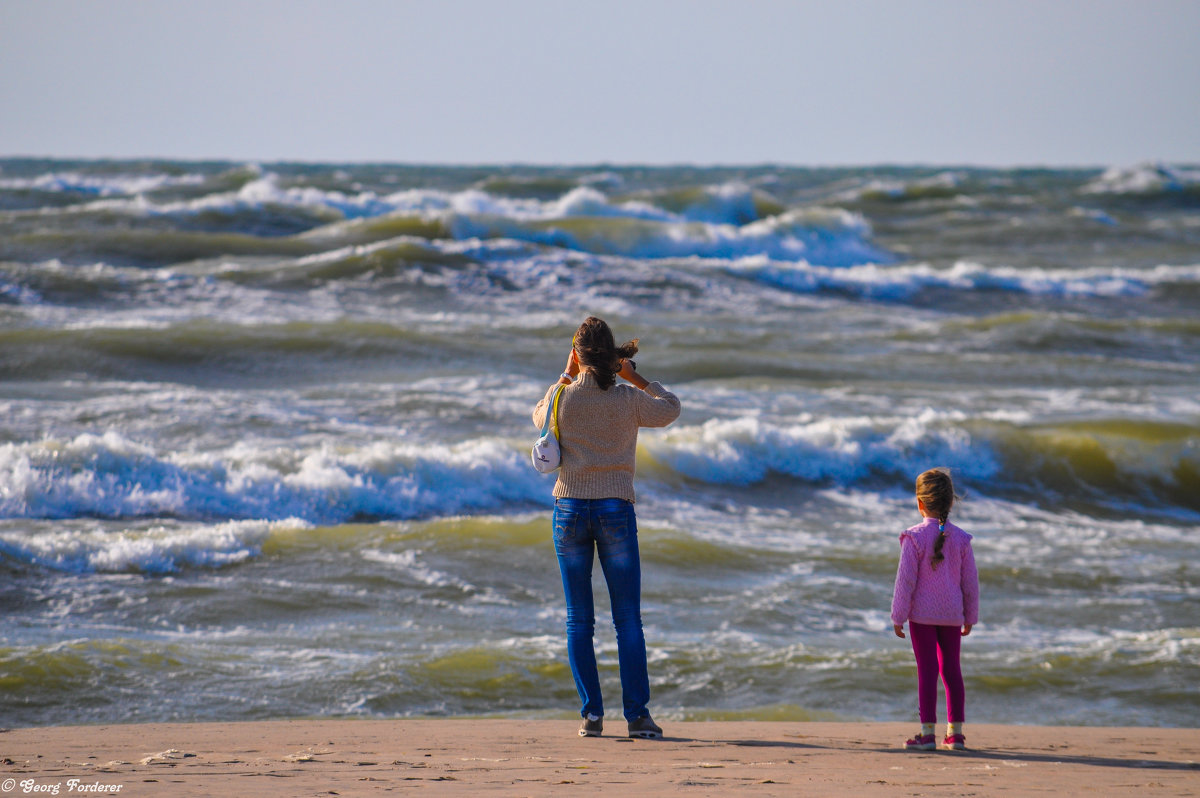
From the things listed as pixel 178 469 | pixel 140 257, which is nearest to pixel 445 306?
pixel 140 257

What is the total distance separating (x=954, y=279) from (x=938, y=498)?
25418mm

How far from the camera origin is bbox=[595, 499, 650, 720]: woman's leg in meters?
4.53

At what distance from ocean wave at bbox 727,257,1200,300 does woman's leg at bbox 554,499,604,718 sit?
72.8ft

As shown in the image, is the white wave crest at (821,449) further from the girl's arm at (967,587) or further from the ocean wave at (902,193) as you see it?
the ocean wave at (902,193)

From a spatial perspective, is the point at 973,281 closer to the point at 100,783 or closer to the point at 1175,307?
the point at 1175,307

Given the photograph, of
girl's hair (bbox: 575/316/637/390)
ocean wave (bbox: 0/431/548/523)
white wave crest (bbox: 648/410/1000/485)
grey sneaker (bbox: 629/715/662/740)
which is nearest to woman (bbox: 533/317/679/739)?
girl's hair (bbox: 575/316/637/390)

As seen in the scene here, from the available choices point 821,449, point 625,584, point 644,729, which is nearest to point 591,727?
point 644,729

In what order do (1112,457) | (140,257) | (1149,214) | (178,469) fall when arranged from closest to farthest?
(178,469), (1112,457), (140,257), (1149,214)

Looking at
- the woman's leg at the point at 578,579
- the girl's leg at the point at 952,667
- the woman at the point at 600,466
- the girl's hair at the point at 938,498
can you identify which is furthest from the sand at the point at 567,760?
the girl's hair at the point at 938,498

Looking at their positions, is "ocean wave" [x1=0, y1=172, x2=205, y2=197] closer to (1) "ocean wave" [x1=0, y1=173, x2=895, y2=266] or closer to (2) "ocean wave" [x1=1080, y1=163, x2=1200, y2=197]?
(1) "ocean wave" [x1=0, y1=173, x2=895, y2=266]

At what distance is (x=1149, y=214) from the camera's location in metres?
49.8

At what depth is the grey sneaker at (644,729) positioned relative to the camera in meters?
4.78

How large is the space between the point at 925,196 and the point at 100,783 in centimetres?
5501

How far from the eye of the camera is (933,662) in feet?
15.6
